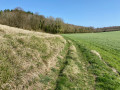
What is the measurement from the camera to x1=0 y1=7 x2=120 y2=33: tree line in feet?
113

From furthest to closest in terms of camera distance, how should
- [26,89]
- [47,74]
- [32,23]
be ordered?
[32,23] → [47,74] → [26,89]

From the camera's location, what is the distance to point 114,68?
8398 mm

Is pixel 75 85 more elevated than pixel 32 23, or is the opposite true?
pixel 32 23

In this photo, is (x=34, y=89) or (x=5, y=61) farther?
(x=5, y=61)

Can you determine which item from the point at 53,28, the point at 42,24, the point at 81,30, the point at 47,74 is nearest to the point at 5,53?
the point at 47,74

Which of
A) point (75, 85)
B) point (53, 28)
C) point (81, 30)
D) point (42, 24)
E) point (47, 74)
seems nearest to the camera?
point (75, 85)

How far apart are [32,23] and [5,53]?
40.3m

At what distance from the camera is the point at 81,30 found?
A: 257 ft

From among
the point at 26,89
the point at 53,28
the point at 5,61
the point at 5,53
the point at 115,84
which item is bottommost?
the point at 115,84

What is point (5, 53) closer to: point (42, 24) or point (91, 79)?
point (91, 79)

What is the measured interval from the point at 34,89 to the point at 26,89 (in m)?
0.43

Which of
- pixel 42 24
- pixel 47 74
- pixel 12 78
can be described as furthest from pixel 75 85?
pixel 42 24

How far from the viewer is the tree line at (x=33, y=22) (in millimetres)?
34416

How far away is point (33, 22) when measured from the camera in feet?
143
